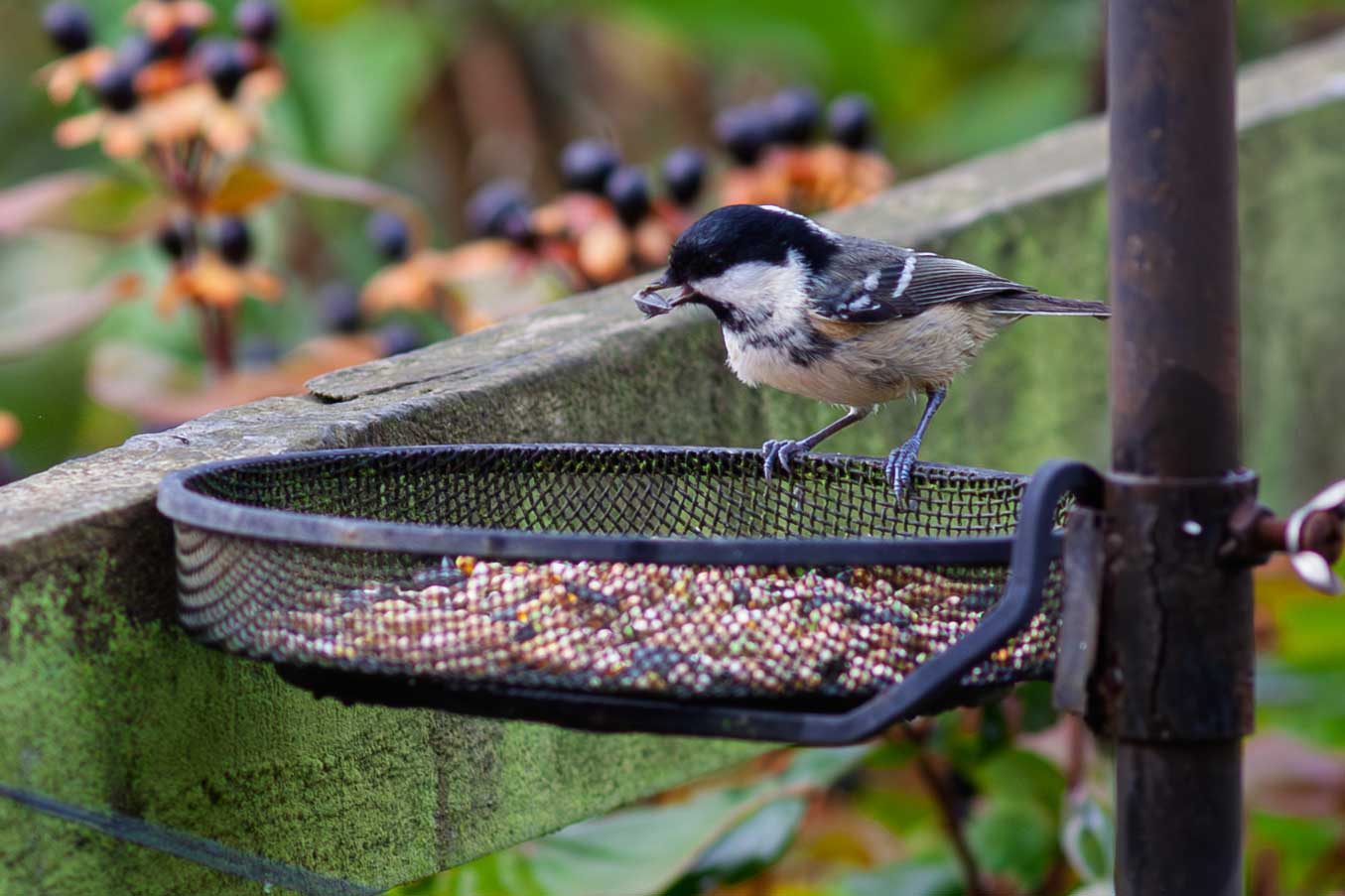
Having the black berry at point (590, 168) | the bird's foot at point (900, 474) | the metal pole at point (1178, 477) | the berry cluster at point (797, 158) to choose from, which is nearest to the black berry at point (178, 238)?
the black berry at point (590, 168)

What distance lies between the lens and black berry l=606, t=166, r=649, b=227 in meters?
3.27

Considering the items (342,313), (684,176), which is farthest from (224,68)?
(684,176)

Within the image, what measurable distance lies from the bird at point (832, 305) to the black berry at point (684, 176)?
849mm

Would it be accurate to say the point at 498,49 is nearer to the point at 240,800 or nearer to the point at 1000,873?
the point at 1000,873

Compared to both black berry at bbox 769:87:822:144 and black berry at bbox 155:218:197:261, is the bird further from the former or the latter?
black berry at bbox 155:218:197:261

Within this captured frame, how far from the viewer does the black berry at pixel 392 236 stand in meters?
3.54

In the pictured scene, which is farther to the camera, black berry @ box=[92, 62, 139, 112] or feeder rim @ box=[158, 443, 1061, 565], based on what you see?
black berry @ box=[92, 62, 139, 112]

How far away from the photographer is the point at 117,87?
3.09 m

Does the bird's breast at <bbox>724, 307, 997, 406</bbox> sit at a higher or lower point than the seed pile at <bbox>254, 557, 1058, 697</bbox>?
higher

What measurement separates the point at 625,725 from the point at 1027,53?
529cm

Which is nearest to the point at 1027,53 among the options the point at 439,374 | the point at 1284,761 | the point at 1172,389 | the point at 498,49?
the point at 498,49

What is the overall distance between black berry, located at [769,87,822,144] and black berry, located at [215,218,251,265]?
108cm

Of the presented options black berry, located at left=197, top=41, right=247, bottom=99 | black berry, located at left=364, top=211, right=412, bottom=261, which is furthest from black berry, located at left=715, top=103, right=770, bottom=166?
black berry, located at left=197, top=41, right=247, bottom=99

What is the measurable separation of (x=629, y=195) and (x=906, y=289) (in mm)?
856
